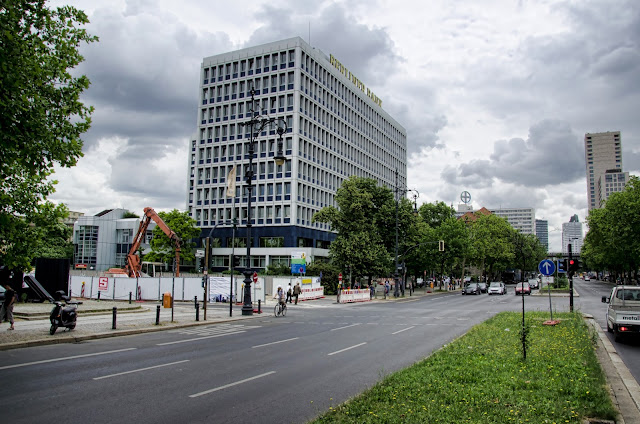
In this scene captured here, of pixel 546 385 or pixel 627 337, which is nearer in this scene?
pixel 546 385

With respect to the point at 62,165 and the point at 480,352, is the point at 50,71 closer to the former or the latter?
the point at 62,165

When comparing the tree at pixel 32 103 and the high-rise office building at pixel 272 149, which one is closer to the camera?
the tree at pixel 32 103

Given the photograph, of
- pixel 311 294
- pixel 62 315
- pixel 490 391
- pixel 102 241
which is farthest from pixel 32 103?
pixel 102 241

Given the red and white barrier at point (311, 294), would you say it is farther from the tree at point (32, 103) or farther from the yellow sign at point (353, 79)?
the yellow sign at point (353, 79)

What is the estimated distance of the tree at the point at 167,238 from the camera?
220 feet

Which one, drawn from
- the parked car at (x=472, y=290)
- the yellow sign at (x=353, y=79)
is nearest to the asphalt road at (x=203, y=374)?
the parked car at (x=472, y=290)

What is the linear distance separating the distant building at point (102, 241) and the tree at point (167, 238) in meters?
17.6

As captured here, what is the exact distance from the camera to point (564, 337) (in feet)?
46.3

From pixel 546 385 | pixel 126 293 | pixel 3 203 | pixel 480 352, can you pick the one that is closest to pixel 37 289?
pixel 126 293

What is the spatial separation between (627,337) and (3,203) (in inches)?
824

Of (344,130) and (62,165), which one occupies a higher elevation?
(344,130)

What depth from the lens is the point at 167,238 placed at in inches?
2613

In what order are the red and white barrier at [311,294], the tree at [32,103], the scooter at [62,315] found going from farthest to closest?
the red and white barrier at [311,294] → the scooter at [62,315] → the tree at [32,103]

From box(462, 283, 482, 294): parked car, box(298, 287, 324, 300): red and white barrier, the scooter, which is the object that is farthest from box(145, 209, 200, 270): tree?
the scooter
